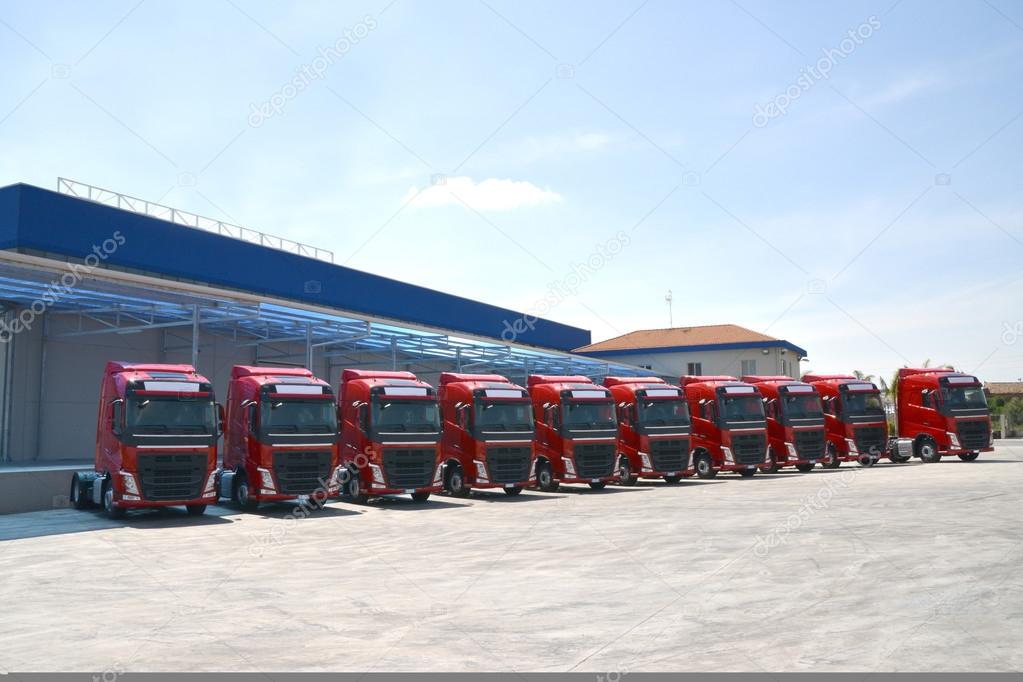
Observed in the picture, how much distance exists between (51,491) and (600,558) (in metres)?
12.2

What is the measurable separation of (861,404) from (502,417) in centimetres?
1387

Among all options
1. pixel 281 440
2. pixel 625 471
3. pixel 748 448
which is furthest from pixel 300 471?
pixel 748 448

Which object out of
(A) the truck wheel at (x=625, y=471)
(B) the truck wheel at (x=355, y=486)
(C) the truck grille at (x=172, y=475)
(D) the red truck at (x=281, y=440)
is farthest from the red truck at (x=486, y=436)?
(C) the truck grille at (x=172, y=475)

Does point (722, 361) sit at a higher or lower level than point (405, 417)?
higher

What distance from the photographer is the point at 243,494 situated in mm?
16906

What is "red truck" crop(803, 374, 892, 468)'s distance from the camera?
27609 mm

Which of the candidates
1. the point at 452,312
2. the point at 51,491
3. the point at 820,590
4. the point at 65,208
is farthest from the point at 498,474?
the point at 452,312

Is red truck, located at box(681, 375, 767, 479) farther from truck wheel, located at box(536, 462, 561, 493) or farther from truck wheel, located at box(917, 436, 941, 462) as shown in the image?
truck wheel, located at box(917, 436, 941, 462)

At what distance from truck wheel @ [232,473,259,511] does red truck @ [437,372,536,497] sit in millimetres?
4341

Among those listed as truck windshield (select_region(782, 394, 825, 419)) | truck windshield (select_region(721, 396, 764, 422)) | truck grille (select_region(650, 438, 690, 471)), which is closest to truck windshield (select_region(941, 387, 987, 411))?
truck windshield (select_region(782, 394, 825, 419))

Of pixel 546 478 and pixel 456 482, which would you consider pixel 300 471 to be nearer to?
pixel 456 482

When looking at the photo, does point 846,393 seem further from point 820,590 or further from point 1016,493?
point 820,590

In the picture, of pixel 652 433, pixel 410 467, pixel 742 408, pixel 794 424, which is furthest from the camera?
pixel 794 424

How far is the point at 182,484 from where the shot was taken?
15.2 metres
